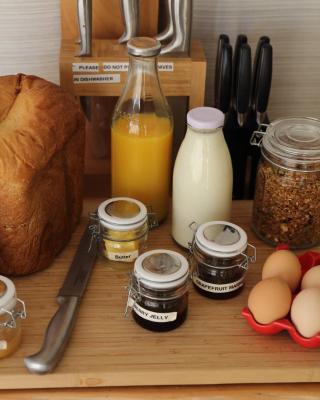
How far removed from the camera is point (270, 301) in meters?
0.84

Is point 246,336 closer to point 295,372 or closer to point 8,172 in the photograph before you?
point 295,372

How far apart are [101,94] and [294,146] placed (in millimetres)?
320

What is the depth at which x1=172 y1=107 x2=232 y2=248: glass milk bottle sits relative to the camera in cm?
93

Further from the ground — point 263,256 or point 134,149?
point 134,149

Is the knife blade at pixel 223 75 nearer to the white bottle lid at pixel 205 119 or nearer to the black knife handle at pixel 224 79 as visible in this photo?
the black knife handle at pixel 224 79

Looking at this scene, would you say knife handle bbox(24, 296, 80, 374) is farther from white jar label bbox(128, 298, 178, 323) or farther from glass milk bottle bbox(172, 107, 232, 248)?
glass milk bottle bbox(172, 107, 232, 248)

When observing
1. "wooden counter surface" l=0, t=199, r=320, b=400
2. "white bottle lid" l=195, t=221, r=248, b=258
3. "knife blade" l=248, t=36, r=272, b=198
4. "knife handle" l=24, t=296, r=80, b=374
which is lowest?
"wooden counter surface" l=0, t=199, r=320, b=400

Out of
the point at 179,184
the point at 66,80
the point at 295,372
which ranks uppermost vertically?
the point at 66,80

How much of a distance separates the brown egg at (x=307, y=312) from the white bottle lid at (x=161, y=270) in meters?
0.14

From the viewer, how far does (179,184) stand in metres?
0.98

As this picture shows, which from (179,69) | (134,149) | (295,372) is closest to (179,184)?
(134,149)

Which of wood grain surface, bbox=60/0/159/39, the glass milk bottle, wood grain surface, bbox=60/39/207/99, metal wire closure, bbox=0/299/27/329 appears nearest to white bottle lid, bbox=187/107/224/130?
the glass milk bottle

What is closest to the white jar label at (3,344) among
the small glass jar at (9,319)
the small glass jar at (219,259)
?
the small glass jar at (9,319)

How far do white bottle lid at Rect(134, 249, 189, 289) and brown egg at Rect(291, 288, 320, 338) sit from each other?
14 cm
